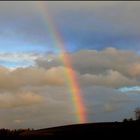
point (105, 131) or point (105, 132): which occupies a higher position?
point (105, 131)

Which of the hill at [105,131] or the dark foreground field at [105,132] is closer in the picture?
the dark foreground field at [105,132]

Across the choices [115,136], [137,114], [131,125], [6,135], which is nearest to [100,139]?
[115,136]

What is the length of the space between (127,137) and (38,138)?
20787 mm

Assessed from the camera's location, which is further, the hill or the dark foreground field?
the hill

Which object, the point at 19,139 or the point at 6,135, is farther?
the point at 6,135

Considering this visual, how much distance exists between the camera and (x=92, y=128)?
4267 inches

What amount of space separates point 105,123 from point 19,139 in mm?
25741

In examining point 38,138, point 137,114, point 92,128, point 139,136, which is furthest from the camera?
point 137,114

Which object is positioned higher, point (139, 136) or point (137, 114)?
point (137, 114)

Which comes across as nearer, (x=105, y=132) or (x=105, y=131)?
(x=105, y=132)

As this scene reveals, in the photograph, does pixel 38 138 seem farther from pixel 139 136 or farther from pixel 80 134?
pixel 139 136

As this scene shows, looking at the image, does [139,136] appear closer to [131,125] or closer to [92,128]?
[131,125]

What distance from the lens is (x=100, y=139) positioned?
307ft

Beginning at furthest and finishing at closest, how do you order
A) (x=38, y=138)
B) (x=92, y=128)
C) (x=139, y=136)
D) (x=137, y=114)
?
(x=137, y=114) < (x=92, y=128) < (x=38, y=138) < (x=139, y=136)
